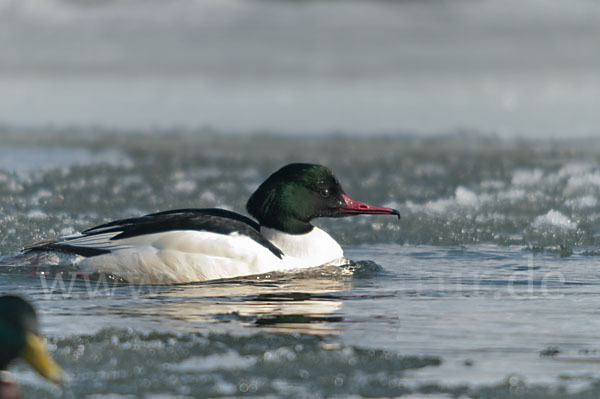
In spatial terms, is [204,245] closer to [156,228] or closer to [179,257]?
[179,257]

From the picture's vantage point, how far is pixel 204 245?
605 cm

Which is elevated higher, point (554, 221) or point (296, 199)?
point (296, 199)

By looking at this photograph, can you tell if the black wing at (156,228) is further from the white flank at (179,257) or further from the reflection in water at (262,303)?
the reflection in water at (262,303)

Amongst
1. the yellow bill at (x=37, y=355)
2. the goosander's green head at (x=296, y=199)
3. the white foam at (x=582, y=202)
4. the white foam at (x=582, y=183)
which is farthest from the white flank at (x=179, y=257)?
the white foam at (x=582, y=183)

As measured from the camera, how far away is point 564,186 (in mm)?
9625

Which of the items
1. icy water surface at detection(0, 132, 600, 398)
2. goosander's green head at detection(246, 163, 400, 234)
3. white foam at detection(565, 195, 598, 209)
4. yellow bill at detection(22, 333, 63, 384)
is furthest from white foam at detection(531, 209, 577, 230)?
yellow bill at detection(22, 333, 63, 384)

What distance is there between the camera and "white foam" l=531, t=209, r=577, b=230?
25.4 feet

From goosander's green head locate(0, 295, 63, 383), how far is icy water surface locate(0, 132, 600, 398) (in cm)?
69

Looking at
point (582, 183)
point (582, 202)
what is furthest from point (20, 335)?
point (582, 183)

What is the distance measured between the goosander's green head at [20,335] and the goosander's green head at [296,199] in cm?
355

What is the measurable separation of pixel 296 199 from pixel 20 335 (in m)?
3.70

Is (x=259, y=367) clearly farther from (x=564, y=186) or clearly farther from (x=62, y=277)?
(x=564, y=186)

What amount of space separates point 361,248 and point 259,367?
3.45 metres

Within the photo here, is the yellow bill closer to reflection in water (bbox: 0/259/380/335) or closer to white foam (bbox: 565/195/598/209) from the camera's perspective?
reflection in water (bbox: 0/259/380/335)
